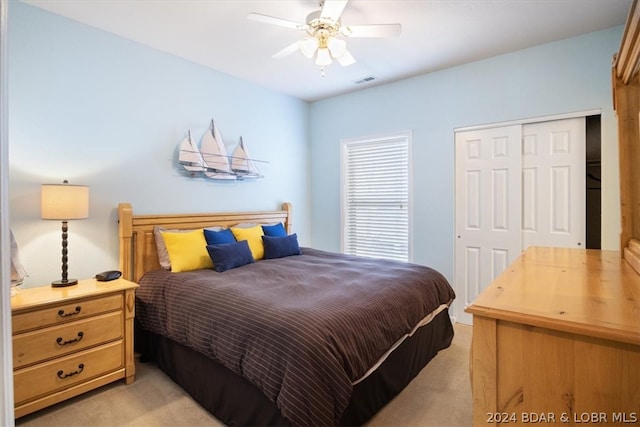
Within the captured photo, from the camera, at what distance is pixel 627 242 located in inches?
58.5

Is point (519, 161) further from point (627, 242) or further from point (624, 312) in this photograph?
point (624, 312)

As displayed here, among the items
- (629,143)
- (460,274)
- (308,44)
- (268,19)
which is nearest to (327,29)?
(308,44)

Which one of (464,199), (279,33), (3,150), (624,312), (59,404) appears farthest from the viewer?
(464,199)

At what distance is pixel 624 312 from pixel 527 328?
24 centimetres

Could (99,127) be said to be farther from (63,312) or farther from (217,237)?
(63,312)

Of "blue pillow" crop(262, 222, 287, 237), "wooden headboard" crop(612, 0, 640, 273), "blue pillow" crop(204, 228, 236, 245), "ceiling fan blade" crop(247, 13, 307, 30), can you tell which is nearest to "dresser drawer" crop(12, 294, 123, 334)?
"blue pillow" crop(204, 228, 236, 245)

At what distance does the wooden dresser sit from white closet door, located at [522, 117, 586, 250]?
2.45m

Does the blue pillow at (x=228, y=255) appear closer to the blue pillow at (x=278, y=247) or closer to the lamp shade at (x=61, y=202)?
the blue pillow at (x=278, y=247)

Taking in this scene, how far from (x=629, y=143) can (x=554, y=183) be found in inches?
78.5

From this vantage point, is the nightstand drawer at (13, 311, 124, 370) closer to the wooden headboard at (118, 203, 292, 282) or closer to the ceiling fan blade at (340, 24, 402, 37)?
the wooden headboard at (118, 203, 292, 282)

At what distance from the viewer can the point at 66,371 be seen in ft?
7.00

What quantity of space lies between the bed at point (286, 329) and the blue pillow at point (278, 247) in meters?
0.29

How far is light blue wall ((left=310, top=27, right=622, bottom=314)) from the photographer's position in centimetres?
287

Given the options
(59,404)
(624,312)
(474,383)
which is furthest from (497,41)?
(59,404)
